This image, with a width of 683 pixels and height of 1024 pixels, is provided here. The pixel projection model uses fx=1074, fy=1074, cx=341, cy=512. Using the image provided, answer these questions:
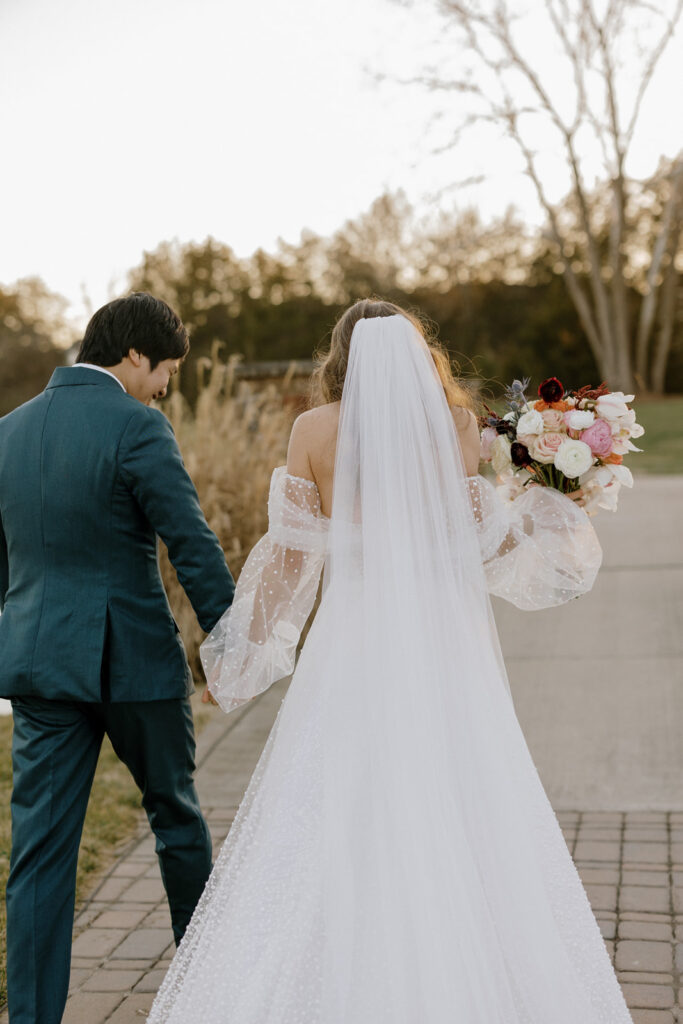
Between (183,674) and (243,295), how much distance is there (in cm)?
2936

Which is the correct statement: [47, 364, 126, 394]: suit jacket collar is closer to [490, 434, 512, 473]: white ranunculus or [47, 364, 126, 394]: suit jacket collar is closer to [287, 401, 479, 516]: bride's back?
[287, 401, 479, 516]: bride's back

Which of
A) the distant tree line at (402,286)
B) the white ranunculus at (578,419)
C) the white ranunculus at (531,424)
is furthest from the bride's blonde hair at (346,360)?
the distant tree line at (402,286)

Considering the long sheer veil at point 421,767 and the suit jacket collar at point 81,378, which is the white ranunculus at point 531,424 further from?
the suit jacket collar at point 81,378

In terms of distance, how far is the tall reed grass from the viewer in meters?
6.45

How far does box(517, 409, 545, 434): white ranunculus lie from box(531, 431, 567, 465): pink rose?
0.02 meters

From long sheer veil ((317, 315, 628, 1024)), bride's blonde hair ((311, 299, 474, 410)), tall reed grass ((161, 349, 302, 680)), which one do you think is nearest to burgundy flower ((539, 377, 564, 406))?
bride's blonde hair ((311, 299, 474, 410))

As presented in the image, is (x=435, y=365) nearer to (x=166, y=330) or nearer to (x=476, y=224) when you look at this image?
(x=166, y=330)

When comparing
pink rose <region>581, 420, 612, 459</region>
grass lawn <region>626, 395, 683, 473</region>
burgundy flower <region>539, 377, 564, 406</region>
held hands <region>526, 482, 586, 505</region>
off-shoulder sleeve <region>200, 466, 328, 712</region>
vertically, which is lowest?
grass lawn <region>626, 395, 683, 473</region>

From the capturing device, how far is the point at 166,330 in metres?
2.79

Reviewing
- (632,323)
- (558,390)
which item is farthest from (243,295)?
(558,390)

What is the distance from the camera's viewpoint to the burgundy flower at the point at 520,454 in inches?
116

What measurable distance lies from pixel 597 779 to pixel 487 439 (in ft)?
6.90

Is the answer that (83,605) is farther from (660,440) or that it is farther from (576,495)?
(660,440)

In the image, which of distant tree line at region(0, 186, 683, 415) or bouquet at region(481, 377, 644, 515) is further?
distant tree line at region(0, 186, 683, 415)
